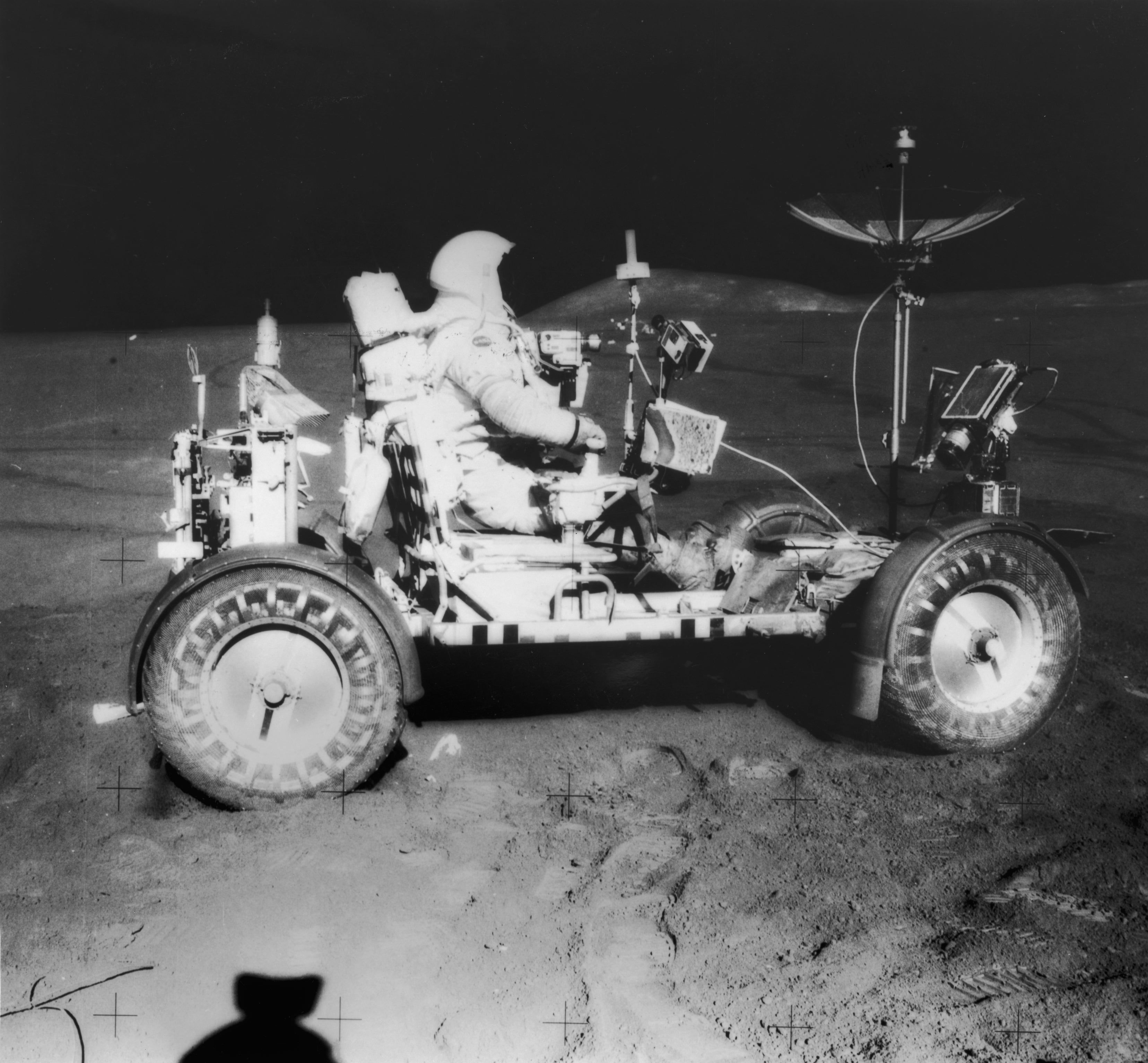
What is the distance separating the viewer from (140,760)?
3924mm

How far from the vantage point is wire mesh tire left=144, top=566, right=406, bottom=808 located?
11.4ft

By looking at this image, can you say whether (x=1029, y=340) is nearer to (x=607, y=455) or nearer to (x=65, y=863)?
(x=607, y=455)

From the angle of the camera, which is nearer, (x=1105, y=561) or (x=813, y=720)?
(x=813, y=720)

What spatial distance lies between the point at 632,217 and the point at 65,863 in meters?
2.86

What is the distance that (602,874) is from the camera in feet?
10.8

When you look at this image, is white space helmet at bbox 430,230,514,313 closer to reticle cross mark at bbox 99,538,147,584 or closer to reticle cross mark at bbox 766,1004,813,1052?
reticle cross mark at bbox 766,1004,813,1052

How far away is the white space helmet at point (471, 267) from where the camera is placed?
13.4 feet

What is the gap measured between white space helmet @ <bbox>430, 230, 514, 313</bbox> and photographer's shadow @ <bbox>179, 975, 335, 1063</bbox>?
2.37 meters

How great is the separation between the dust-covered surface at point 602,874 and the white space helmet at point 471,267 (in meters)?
0.68

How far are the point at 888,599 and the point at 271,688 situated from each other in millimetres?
2022

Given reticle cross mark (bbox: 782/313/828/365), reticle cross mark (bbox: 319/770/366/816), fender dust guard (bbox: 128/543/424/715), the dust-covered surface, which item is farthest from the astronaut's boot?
reticle cross mark (bbox: 782/313/828/365)

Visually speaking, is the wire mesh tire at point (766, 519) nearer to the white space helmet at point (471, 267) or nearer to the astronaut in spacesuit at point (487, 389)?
the astronaut in spacesuit at point (487, 389)

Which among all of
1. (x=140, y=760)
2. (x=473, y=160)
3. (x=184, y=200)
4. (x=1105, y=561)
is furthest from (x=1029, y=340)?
(x=140, y=760)

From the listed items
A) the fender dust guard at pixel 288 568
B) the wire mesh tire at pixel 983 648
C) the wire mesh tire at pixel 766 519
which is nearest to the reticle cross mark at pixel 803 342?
the wire mesh tire at pixel 766 519
